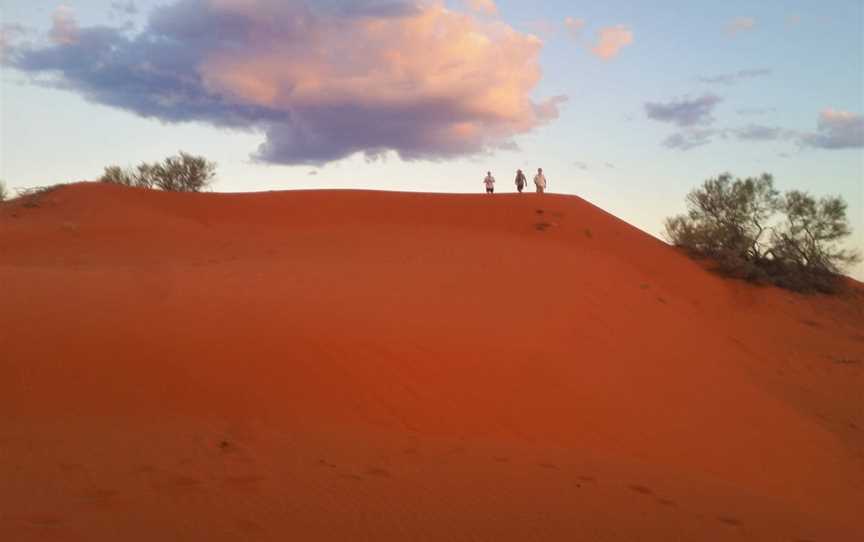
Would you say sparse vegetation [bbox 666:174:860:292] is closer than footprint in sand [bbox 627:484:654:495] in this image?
No

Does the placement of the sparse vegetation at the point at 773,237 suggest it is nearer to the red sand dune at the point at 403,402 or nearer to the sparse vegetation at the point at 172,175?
the red sand dune at the point at 403,402

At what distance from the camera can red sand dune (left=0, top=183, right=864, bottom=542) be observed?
17.3 ft

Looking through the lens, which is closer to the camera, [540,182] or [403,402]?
[403,402]

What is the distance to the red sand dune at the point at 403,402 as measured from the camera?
17.3 feet

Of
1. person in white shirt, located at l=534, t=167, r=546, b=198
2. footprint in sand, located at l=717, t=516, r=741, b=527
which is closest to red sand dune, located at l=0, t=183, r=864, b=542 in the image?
footprint in sand, located at l=717, t=516, r=741, b=527

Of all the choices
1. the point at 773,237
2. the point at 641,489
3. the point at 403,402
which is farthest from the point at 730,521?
the point at 773,237

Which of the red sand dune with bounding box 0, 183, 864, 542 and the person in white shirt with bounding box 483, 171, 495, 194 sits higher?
the person in white shirt with bounding box 483, 171, 495, 194

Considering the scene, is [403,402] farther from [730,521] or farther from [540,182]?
[540,182]

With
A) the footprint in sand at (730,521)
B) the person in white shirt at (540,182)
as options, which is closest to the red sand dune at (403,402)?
the footprint in sand at (730,521)

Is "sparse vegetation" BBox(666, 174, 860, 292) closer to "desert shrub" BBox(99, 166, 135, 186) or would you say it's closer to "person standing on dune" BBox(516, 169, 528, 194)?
"person standing on dune" BBox(516, 169, 528, 194)

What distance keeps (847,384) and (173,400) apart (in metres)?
11.4

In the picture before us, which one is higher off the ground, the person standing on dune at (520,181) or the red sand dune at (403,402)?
the person standing on dune at (520,181)

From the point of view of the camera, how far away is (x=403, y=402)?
779 cm

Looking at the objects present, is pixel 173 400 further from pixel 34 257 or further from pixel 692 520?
pixel 34 257
